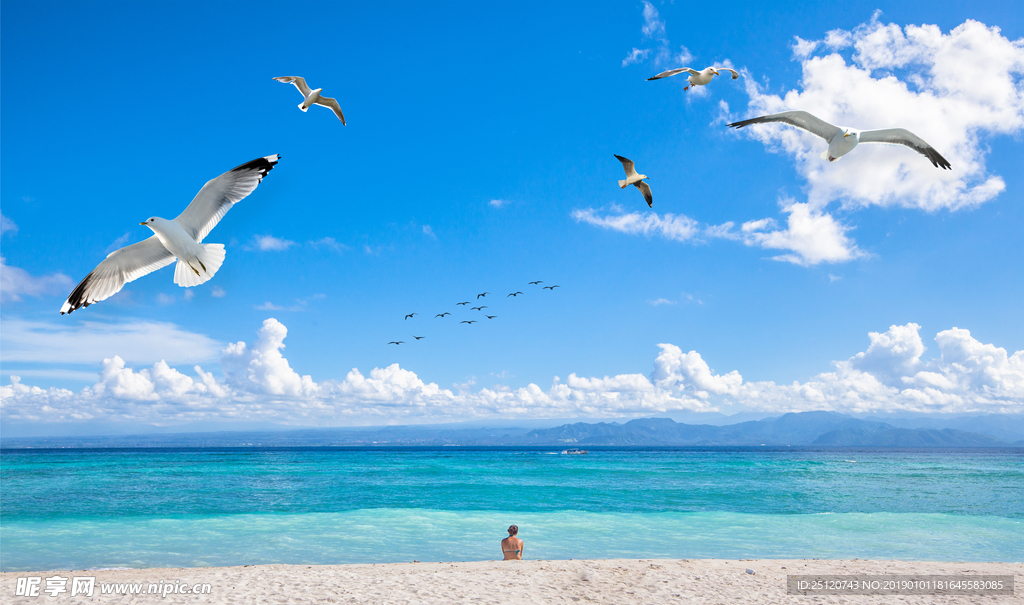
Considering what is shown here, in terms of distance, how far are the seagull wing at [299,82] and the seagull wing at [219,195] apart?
2.66 metres

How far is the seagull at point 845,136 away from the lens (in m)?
9.28

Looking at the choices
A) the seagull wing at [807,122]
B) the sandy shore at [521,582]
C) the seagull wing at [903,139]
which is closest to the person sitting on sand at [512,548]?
the sandy shore at [521,582]

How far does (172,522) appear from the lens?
19734 mm

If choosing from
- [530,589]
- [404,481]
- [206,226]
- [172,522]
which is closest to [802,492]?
[404,481]

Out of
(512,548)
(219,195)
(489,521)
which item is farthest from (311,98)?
(489,521)

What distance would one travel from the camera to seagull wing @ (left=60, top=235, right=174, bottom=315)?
8109mm

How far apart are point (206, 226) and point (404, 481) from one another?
104 ft

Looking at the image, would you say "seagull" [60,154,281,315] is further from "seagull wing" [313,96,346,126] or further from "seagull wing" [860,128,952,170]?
"seagull wing" [860,128,952,170]

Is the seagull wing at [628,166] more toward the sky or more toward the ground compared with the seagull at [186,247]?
more toward the sky

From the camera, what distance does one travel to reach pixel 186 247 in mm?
7734

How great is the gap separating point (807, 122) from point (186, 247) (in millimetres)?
9823

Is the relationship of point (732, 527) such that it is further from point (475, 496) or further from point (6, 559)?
point (6, 559)

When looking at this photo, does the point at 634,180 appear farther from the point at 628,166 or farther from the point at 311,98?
the point at 311,98

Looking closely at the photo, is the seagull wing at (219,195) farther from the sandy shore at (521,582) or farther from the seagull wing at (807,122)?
the seagull wing at (807,122)
